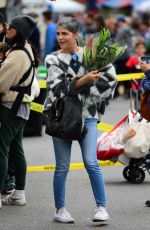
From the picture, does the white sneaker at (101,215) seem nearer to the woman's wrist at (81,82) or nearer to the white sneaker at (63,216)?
the white sneaker at (63,216)

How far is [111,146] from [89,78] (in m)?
2.91

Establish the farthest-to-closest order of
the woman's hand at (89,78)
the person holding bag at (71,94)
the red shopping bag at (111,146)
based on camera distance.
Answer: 1. the red shopping bag at (111,146)
2. the person holding bag at (71,94)
3. the woman's hand at (89,78)

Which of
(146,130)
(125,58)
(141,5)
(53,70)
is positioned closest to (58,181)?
(53,70)

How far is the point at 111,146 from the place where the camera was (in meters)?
11.4

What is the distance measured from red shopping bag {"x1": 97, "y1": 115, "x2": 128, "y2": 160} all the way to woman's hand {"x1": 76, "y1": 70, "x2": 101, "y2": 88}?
280 cm

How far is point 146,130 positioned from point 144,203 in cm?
144

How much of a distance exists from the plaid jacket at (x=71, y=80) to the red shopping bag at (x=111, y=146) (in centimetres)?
247

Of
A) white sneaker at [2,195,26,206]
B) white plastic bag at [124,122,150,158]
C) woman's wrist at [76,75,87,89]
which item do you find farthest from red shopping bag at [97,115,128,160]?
woman's wrist at [76,75,87,89]

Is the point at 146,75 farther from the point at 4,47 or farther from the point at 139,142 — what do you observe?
the point at 139,142

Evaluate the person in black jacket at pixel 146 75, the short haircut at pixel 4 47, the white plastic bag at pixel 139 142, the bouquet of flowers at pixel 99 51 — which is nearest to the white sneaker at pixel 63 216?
the bouquet of flowers at pixel 99 51

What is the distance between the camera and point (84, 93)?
8805 mm

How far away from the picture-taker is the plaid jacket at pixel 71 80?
882 centimetres

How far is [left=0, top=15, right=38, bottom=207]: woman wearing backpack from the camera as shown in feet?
31.0

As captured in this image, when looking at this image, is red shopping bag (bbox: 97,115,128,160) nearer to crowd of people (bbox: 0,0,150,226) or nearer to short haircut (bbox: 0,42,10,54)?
crowd of people (bbox: 0,0,150,226)
